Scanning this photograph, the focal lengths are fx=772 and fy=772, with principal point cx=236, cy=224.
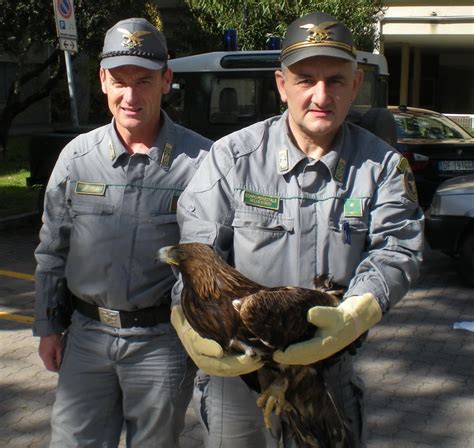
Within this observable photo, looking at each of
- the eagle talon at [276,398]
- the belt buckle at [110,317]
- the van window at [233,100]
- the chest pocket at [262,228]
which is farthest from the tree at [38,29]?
the eagle talon at [276,398]

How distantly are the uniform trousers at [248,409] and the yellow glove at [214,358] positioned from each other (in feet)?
1.09

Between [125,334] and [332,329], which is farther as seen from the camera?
[125,334]

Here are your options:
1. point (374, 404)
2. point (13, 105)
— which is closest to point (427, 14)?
point (13, 105)

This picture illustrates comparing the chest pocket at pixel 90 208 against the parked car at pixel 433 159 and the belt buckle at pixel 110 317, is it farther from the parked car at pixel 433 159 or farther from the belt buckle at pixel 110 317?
the parked car at pixel 433 159

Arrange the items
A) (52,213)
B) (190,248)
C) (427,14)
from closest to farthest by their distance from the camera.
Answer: (190,248), (52,213), (427,14)

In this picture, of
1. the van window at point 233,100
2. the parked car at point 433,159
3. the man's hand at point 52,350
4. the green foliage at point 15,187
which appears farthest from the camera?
the green foliage at point 15,187

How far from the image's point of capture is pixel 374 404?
16.4ft

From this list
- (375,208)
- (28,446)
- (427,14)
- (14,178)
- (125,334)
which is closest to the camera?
(375,208)

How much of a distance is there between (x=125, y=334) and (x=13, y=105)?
1311 cm

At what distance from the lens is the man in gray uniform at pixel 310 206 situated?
2377 millimetres

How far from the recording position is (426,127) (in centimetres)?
1158

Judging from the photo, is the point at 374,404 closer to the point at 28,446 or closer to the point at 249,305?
the point at 28,446

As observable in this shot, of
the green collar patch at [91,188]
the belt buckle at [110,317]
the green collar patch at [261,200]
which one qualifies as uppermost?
the green collar patch at [261,200]

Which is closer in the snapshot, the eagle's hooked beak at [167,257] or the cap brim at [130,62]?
the eagle's hooked beak at [167,257]
